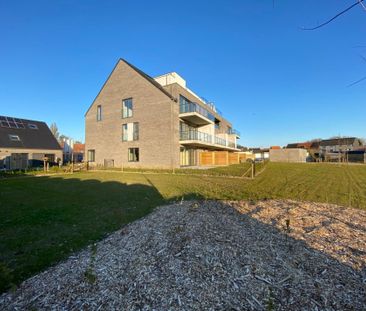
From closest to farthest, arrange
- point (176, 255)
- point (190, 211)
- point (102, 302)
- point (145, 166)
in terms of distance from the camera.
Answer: point (102, 302) < point (176, 255) < point (190, 211) < point (145, 166)

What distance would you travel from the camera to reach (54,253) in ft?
12.3

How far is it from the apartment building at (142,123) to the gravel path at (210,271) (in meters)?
17.3

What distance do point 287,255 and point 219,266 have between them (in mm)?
1226

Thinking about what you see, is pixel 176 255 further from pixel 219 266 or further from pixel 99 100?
pixel 99 100

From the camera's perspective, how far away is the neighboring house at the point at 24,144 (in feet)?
82.3

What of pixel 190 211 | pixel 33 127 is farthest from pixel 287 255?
pixel 33 127

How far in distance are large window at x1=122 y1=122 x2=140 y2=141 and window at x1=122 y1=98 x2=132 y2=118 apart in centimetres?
112

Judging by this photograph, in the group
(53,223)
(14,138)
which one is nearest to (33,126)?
(14,138)

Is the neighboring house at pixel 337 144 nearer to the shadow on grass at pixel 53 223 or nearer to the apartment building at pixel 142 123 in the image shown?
the apartment building at pixel 142 123

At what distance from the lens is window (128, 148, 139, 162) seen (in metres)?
24.1

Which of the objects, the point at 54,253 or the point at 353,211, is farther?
the point at 353,211

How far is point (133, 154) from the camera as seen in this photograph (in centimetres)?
2438

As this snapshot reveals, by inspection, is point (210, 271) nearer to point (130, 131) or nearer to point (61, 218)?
point (61, 218)

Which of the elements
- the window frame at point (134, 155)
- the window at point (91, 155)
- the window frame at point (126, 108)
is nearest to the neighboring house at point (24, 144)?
the window at point (91, 155)
